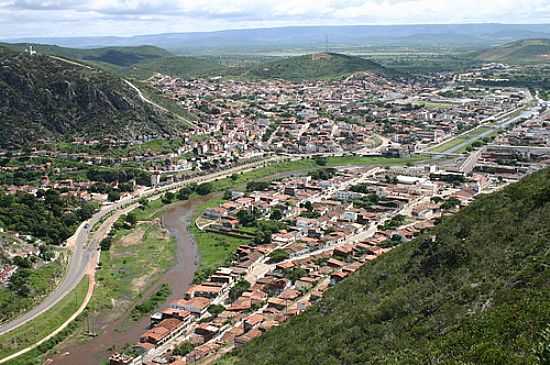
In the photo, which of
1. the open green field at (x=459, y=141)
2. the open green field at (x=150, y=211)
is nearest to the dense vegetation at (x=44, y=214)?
the open green field at (x=150, y=211)

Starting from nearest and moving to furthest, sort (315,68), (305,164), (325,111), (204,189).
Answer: (204,189)
(305,164)
(325,111)
(315,68)

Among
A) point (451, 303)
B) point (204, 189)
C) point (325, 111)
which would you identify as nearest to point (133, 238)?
point (204, 189)

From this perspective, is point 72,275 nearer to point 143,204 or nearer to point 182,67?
point 143,204

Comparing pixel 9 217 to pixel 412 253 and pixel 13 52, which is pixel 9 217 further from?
pixel 13 52

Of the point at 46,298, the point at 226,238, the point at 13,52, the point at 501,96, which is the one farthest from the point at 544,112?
the point at 46,298

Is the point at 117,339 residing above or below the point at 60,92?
below

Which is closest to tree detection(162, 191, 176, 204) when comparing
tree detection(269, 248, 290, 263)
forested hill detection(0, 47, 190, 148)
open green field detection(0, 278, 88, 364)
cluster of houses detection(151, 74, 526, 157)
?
cluster of houses detection(151, 74, 526, 157)
